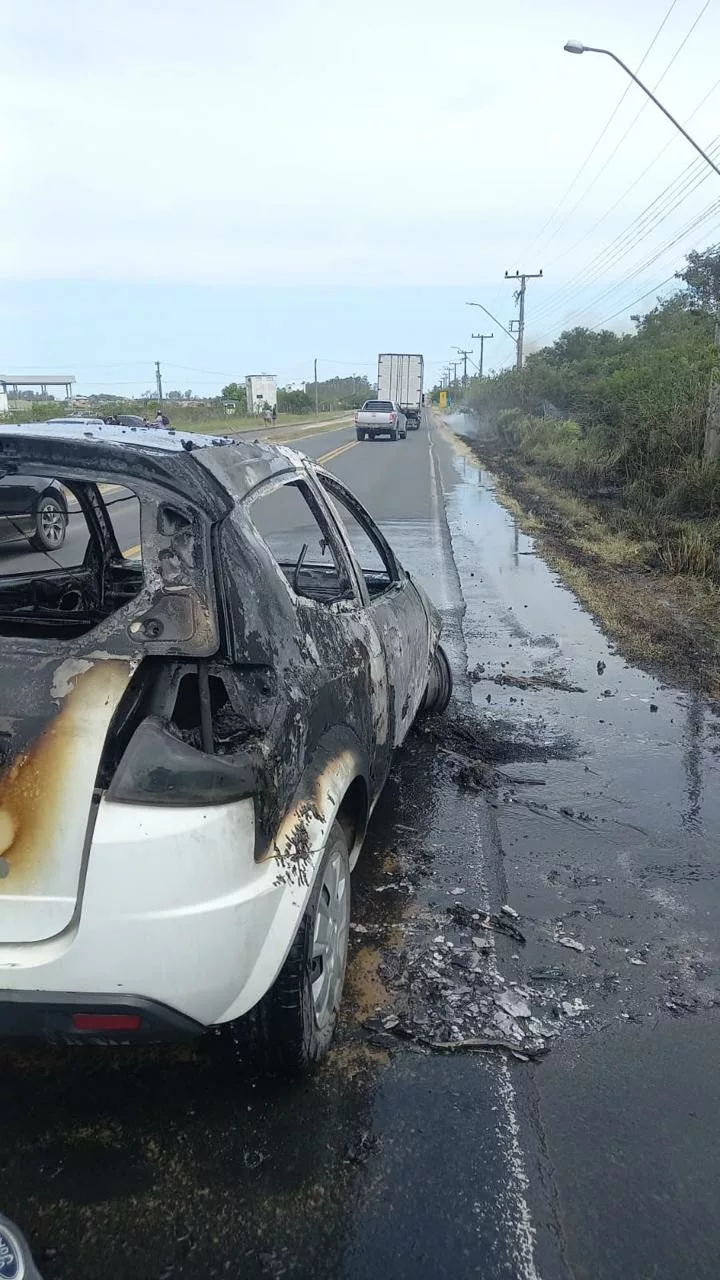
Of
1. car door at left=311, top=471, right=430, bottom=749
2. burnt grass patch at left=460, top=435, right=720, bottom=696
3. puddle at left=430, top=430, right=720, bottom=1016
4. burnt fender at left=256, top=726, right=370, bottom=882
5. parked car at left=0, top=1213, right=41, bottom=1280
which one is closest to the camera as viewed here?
parked car at left=0, top=1213, right=41, bottom=1280

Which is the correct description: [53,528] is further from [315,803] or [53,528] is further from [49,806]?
[49,806]

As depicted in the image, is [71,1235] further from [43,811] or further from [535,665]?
[535,665]

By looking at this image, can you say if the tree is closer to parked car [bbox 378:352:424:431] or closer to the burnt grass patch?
parked car [bbox 378:352:424:431]

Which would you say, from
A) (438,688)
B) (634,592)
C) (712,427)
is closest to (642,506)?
(712,427)

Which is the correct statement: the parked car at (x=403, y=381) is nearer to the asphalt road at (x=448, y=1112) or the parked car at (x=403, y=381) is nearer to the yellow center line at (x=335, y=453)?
the yellow center line at (x=335, y=453)

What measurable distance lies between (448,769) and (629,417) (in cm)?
1411

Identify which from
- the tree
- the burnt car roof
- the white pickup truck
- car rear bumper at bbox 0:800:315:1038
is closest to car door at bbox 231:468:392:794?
the burnt car roof

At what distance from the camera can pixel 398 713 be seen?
429cm

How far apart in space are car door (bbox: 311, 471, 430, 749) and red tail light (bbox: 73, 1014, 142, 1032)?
1.91m

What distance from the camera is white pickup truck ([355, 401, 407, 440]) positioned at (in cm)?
4469

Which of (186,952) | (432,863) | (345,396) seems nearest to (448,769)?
(432,863)

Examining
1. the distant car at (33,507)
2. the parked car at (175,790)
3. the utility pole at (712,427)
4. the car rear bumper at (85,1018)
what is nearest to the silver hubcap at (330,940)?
the parked car at (175,790)

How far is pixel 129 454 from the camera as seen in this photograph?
2533mm

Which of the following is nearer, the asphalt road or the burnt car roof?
the asphalt road
